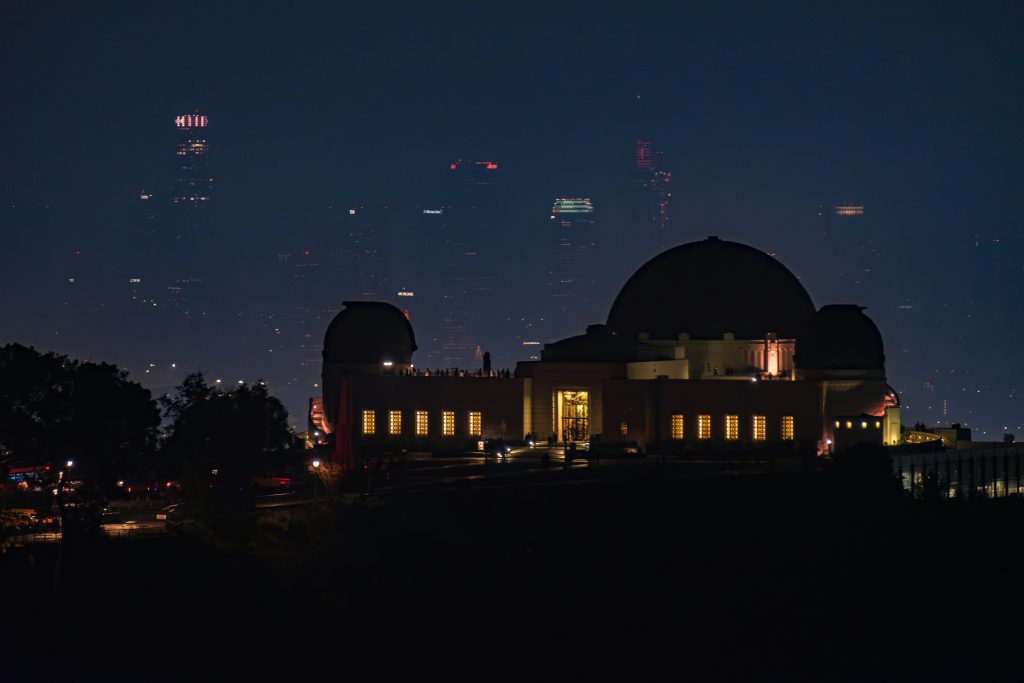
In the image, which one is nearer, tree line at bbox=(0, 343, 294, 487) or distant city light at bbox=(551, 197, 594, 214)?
tree line at bbox=(0, 343, 294, 487)

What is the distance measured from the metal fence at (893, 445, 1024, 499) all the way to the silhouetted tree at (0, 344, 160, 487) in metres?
25.2

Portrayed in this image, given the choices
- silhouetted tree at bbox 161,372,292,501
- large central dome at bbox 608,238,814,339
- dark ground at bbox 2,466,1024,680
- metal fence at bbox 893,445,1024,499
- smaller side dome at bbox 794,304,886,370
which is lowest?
dark ground at bbox 2,466,1024,680

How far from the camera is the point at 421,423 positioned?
64250 mm

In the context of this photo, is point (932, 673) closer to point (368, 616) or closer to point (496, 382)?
point (368, 616)

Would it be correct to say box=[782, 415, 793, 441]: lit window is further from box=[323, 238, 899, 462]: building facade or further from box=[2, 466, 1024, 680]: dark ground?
box=[2, 466, 1024, 680]: dark ground

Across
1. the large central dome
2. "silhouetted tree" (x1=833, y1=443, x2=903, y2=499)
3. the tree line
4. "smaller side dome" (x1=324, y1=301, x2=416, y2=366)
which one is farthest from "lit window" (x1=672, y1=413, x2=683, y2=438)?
the tree line

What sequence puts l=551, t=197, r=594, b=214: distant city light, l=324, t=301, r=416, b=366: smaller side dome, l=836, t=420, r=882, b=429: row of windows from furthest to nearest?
l=551, t=197, r=594, b=214: distant city light, l=324, t=301, r=416, b=366: smaller side dome, l=836, t=420, r=882, b=429: row of windows

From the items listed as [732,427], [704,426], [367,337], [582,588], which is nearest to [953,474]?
[732,427]

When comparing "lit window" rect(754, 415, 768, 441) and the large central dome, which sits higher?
the large central dome

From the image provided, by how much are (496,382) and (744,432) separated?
10.9 m

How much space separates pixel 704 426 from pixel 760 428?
225 cm

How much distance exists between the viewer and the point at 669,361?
209 feet

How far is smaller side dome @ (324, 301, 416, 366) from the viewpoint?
66.4 metres

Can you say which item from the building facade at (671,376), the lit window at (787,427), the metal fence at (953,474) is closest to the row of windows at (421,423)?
the building facade at (671,376)
